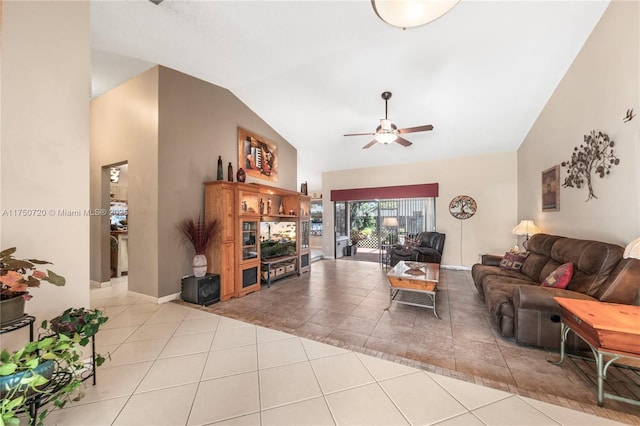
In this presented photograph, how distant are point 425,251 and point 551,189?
2.54 meters

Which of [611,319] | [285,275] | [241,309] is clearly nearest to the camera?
[611,319]

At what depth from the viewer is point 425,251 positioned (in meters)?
5.63

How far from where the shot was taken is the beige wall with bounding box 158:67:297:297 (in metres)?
3.46

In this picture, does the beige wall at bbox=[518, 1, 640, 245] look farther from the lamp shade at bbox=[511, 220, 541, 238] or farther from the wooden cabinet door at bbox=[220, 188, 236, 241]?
the wooden cabinet door at bbox=[220, 188, 236, 241]

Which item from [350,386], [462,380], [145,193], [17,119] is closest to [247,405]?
[350,386]

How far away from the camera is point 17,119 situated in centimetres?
161

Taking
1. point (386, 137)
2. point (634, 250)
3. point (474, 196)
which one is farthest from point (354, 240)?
point (634, 250)

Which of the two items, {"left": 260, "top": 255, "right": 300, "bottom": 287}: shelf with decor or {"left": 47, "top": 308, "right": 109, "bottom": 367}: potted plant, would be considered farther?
{"left": 260, "top": 255, "right": 300, "bottom": 287}: shelf with decor

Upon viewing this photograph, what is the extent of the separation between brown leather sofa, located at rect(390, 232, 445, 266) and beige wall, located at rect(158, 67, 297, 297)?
428cm

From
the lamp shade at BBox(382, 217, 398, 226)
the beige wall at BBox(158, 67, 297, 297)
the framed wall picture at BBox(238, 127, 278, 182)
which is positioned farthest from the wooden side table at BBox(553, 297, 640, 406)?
the lamp shade at BBox(382, 217, 398, 226)

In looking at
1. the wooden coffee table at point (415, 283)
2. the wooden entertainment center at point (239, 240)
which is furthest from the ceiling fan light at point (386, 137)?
the wooden entertainment center at point (239, 240)

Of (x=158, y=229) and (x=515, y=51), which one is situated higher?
(x=515, y=51)

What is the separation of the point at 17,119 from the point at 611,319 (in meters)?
4.23

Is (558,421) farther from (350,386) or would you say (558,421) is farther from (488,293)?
(488,293)
